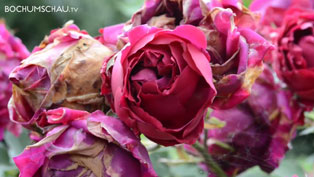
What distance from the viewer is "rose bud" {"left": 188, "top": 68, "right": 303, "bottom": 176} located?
1.68 feet

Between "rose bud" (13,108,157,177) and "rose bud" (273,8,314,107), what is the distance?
0.24 metres

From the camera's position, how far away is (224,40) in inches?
15.8

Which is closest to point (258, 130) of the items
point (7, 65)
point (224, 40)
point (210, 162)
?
point (210, 162)

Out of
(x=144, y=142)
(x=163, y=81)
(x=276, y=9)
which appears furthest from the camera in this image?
(x=276, y=9)

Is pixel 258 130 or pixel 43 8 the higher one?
pixel 43 8

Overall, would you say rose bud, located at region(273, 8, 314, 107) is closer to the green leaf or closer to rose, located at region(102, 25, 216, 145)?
rose, located at region(102, 25, 216, 145)

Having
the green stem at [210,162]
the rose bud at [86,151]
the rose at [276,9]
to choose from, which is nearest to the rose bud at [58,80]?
the rose bud at [86,151]

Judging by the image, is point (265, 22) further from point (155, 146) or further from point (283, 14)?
point (155, 146)

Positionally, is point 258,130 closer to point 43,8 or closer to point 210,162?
point 210,162

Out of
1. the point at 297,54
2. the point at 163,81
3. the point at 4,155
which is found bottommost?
the point at 4,155

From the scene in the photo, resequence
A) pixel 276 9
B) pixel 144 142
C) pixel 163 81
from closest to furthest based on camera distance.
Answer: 1. pixel 163 81
2. pixel 144 142
3. pixel 276 9

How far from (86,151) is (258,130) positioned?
237 mm

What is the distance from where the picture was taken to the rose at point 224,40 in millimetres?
391

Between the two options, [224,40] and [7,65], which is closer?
[224,40]
